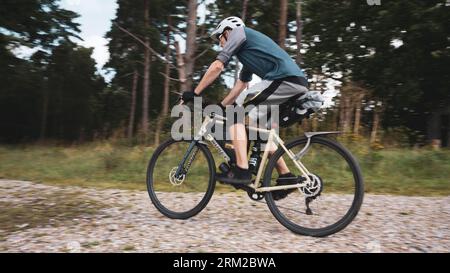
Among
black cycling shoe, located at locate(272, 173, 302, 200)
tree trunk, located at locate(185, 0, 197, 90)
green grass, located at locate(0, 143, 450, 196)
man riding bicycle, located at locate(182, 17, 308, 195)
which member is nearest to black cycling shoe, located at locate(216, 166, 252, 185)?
man riding bicycle, located at locate(182, 17, 308, 195)

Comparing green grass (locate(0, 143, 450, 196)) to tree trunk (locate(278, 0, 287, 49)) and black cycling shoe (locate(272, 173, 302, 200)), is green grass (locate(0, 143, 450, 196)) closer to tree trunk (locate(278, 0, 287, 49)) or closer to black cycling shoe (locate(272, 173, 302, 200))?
black cycling shoe (locate(272, 173, 302, 200))

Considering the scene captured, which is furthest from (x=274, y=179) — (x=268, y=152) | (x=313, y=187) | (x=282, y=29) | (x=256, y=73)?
(x=282, y=29)

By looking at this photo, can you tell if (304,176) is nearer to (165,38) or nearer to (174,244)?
(174,244)

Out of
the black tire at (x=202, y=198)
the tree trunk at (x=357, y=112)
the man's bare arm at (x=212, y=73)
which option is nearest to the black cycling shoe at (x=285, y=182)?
the black tire at (x=202, y=198)

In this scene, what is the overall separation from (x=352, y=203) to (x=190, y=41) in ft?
23.6

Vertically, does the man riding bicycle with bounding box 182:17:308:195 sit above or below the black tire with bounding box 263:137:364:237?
above

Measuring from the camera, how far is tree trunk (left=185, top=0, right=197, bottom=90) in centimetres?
970

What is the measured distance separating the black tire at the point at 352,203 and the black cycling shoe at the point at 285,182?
54 millimetres

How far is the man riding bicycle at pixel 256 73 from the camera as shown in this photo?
371 cm

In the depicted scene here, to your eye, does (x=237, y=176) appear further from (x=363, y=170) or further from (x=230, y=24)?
(x=363, y=170)

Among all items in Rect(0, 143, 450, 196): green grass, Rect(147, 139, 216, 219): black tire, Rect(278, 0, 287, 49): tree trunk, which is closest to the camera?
Rect(147, 139, 216, 219): black tire

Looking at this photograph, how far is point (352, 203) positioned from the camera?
3441 millimetres

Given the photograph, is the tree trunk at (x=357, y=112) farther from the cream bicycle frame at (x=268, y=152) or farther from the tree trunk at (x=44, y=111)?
the tree trunk at (x=44, y=111)
